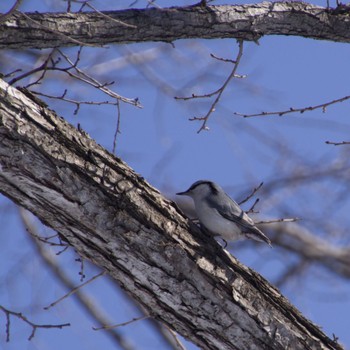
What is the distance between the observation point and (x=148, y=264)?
10.6 ft

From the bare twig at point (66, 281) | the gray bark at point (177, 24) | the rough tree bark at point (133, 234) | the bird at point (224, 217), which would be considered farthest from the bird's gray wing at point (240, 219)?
the bare twig at point (66, 281)

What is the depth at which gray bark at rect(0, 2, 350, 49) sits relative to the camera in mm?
3545

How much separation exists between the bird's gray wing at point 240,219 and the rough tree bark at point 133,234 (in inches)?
28.2

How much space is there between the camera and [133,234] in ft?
10.6

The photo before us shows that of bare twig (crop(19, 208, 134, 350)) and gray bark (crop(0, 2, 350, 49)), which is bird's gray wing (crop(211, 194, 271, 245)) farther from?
bare twig (crop(19, 208, 134, 350))

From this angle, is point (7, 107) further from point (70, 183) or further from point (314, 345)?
point (314, 345)

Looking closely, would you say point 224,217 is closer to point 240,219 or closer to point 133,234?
point 240,219

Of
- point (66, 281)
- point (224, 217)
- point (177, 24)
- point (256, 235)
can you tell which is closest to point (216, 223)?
point (224, 217)

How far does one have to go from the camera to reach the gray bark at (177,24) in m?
3.54

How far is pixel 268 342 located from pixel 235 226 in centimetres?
97

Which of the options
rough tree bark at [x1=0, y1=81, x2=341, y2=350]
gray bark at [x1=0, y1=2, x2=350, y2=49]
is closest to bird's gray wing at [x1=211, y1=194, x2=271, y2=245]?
rough tree bark at [x1=0, y1=81, x2=341, y2=350]

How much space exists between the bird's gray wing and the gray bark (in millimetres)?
1045

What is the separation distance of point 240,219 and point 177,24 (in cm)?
125

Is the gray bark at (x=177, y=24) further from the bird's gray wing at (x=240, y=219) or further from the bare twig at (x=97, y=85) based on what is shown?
the bird's gray wing at (x=240, y=219)
